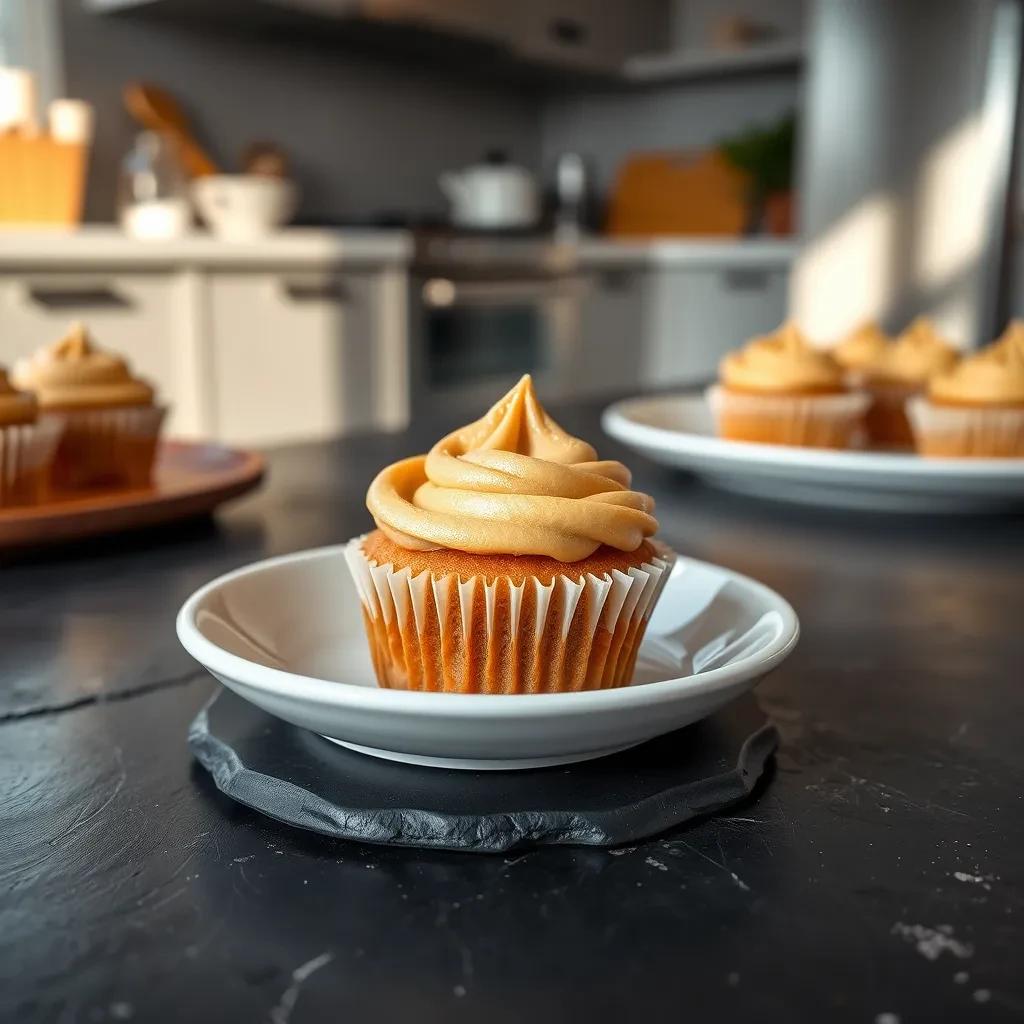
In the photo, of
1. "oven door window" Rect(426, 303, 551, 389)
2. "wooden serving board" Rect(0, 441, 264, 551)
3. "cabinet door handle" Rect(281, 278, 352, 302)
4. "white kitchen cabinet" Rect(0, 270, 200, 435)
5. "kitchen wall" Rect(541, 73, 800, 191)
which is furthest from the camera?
"kitchen wall" Rect(541, 73, 800, 191)

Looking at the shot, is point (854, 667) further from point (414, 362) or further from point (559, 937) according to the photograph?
point (414, 362)

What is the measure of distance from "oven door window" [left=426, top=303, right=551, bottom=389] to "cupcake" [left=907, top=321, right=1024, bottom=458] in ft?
8.20

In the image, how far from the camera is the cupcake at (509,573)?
537mm

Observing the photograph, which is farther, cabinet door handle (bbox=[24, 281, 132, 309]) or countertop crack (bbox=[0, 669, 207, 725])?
cabinet door handle (bbox=[24, 281, 132, 309])

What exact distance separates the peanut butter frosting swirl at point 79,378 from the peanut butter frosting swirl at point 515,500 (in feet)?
1.76

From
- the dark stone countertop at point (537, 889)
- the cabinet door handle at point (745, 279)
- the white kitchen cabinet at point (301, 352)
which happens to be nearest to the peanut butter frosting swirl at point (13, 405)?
the dark stone countertop at point (537, 889)

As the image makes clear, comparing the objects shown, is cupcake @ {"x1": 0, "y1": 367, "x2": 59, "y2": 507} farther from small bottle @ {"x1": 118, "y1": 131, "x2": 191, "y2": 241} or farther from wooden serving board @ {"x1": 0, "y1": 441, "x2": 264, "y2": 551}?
small bottle @ {"x1": 118, "y1": 131, "x2": 191, "y2": 241}

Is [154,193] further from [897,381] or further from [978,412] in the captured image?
[978,412]

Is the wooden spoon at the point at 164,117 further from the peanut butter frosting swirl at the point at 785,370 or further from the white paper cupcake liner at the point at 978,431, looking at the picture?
the white paper cupcake liner at the point at 978,431

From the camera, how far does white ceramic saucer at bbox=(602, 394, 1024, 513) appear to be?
1046 mm

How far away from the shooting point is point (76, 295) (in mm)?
2789

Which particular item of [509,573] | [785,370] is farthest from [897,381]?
[509,573]

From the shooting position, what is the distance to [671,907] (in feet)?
1.30

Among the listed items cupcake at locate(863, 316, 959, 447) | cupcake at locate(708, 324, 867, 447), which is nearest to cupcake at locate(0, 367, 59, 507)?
cupcake at locate(708, 324, 867, 447)
